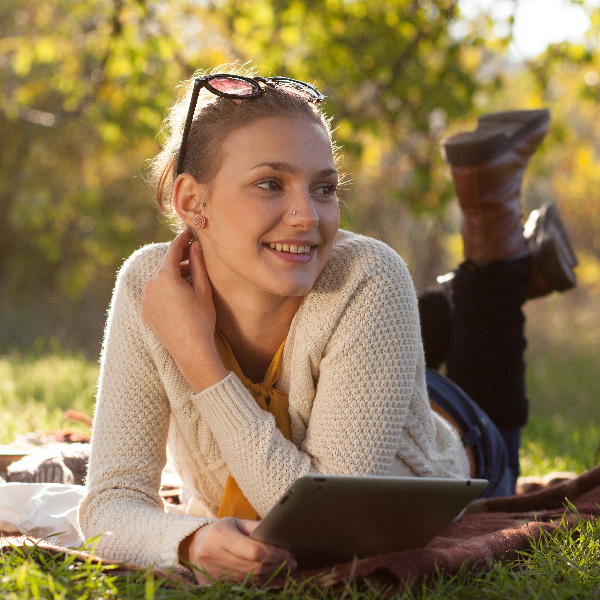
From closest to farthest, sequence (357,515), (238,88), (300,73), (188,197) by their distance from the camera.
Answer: (357,515) → (238,88) → (188,197) → (300,73)

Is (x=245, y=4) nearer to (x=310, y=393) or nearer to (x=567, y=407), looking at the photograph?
(x=567, y=407)

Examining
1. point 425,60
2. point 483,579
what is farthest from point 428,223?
point 483,579

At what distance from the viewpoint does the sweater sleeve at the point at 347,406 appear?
2.05 metres

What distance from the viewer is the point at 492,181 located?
12.0 ft

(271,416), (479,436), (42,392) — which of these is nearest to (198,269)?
(271,416)

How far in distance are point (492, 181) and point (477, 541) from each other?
208cm

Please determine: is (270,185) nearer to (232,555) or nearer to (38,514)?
(232,555)

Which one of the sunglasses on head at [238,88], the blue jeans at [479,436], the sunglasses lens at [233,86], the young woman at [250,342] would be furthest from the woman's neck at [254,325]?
the blue jeans at [479,436]

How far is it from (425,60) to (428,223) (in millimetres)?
4396

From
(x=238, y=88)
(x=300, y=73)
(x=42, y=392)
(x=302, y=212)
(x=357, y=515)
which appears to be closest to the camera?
(x=357, y=515)

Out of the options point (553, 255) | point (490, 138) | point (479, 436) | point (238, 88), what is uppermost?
point (238, 88)

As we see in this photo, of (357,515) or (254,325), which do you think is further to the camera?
(254,325)

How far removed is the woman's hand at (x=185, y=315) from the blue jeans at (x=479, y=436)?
131cm

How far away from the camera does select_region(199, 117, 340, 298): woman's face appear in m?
2.10
